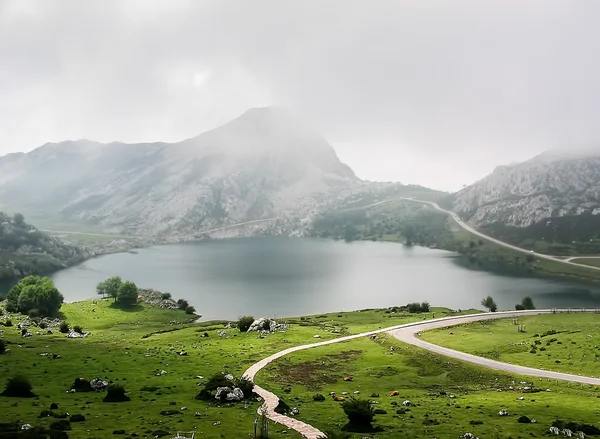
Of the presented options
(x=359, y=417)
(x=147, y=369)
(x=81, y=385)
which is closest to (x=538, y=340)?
(x=359, y=417)

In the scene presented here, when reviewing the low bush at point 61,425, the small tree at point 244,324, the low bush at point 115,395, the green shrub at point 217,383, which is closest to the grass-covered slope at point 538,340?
the small tree at point 244,324

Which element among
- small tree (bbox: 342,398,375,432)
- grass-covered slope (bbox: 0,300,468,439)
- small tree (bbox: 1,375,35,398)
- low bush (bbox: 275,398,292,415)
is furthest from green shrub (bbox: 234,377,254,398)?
small tree (bbox: 1,375,35,398)

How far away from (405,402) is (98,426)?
103 feet

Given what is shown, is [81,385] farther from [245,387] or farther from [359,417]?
[359,417]

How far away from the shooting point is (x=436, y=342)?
86.2 meters

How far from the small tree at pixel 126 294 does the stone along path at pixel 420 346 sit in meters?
96.3

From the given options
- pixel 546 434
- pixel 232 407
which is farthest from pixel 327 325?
pixel 546 434

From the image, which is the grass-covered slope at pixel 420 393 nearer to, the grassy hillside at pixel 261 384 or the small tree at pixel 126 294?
the grassy hillside at pixel 261 384

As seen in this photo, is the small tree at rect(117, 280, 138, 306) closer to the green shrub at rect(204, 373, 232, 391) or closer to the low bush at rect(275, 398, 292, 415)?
the green shrub at rect(204, 373, 232, 391)

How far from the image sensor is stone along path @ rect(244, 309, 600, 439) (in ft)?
137

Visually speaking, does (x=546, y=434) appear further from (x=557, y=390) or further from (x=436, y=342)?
(x=436, y=342)

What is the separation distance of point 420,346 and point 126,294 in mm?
114444

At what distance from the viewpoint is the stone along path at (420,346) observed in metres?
41.8

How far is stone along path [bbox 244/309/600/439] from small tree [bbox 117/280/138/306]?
96.3m
